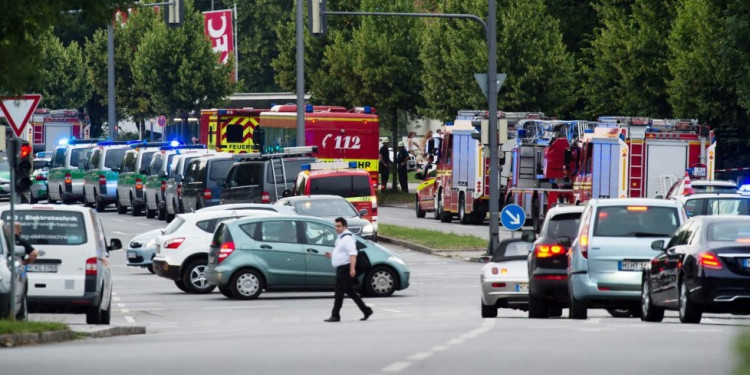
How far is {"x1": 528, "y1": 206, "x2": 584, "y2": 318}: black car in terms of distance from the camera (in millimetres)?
22031

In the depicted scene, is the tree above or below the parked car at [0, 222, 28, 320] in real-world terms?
above

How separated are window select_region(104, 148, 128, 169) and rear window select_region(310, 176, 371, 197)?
1844 cm

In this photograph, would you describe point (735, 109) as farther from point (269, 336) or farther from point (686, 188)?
point (269, 336)

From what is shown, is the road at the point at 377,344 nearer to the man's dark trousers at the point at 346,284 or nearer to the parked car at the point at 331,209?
the man's dark trousers at the point at 346,284

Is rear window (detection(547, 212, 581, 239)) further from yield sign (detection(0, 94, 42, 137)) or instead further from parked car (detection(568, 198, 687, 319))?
yield sign (detection(0, 94, 42, 137))

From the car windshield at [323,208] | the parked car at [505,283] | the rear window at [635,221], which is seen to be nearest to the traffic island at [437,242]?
the car windshield at [323,208]

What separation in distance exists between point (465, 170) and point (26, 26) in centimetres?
3003

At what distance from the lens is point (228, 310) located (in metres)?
25.3

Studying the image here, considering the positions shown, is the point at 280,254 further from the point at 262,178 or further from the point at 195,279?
the point at 262,178

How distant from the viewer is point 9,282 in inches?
760

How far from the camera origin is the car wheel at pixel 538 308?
22.7 metres

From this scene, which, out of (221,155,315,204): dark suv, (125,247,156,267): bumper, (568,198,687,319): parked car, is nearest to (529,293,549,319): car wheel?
(568,198,687,319): parked car

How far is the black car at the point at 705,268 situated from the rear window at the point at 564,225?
245 cm

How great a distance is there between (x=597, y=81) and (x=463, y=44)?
524cm
